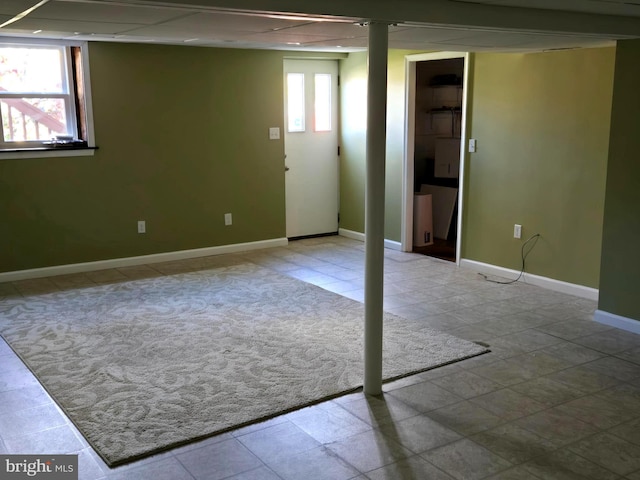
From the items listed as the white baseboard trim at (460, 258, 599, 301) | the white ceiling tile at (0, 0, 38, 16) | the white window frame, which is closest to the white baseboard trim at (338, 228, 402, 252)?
the white baseboard trim at (460, 258, 599, 301)

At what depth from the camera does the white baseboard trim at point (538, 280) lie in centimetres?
523

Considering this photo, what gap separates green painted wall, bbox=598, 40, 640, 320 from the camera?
4.29 metres

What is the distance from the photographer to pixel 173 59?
6258 mm

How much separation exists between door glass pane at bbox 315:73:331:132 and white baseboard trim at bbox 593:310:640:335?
397 centimetres

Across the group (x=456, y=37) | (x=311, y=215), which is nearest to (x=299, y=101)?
(x=311, y=215)

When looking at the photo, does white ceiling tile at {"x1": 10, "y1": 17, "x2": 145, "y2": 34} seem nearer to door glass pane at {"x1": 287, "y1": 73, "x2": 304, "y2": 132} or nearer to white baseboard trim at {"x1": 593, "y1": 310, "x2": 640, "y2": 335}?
door glass pane at {"x1": 287, "y1": 73, "x2": 304, "y2": 132}

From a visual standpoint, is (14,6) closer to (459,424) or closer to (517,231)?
(459,424)

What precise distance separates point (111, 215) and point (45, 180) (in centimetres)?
68

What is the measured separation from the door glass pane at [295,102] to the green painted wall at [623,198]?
3756 mm

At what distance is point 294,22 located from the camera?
3363mm

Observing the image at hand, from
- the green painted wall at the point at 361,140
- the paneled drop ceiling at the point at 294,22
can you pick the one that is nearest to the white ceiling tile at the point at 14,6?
the paneled drop ceiling at the point at 294,22

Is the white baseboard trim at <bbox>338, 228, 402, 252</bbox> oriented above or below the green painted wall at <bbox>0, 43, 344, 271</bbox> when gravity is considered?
below

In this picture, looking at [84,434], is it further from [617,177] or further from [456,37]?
[617,177]

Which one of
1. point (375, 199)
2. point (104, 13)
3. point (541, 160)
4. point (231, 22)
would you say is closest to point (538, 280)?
point (541, 160)
